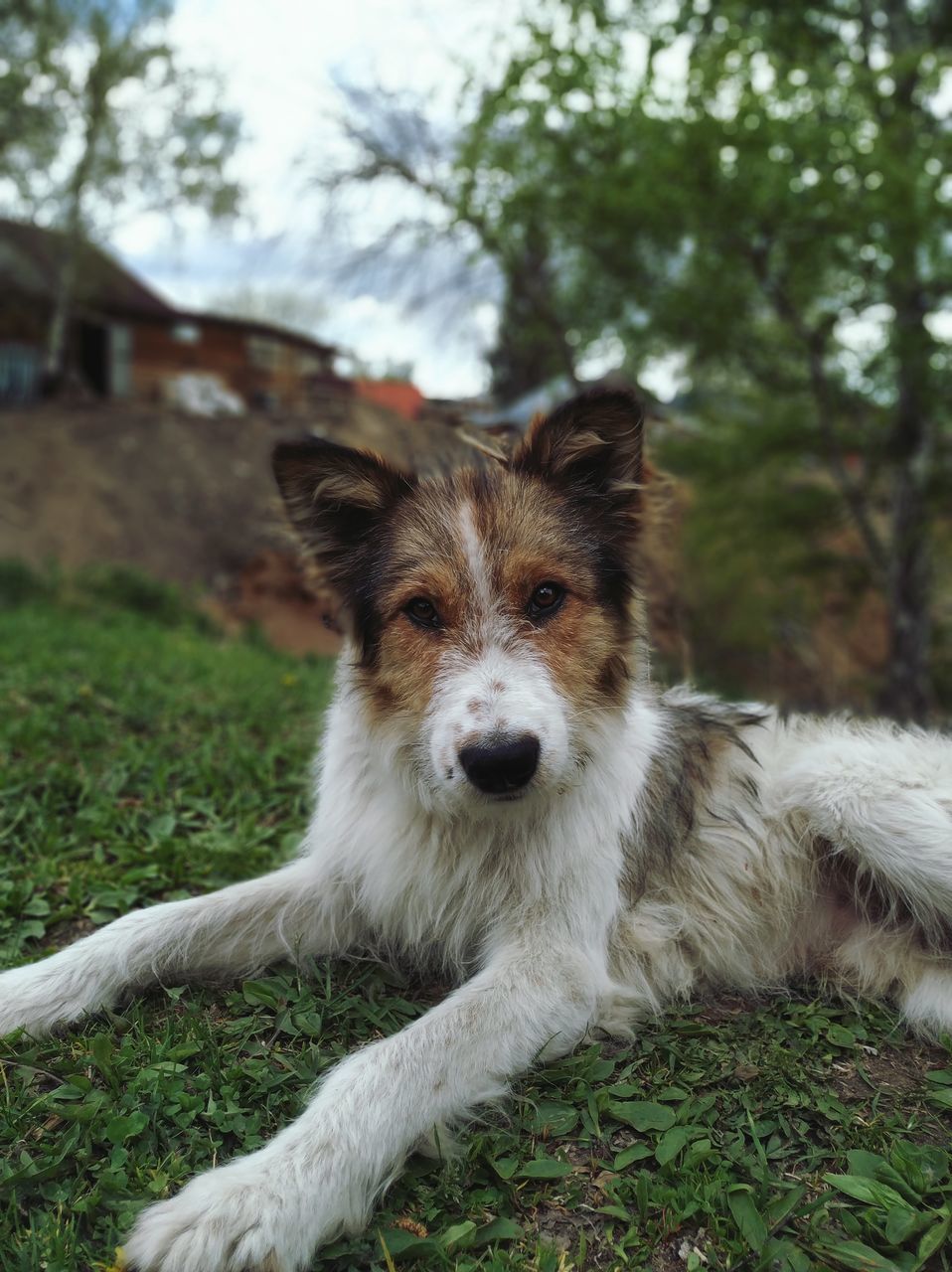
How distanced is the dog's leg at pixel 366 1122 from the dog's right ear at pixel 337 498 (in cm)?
155

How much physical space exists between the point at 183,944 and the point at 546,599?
1752 millimetres

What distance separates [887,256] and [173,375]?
23.5m

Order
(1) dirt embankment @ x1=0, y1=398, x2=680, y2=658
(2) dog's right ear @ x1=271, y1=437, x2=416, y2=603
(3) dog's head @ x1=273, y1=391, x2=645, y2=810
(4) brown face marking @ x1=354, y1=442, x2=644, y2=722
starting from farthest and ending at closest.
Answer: (1) dirt embankment @ x1=0, y1=398, x2=680, y2=658
(2) dog's right ear @ x1=271, y1=437, x2=416, y2=603
(4) brown face marking @ x1=354, y1=442, x2=644, y2=722
(3) dog's head @ x1=273, y1=391, x2=645, y2=810

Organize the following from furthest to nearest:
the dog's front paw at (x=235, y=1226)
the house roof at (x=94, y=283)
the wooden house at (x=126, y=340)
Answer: the house roof at (x=94, y=283) → the wooden house at (x=126, y=340) → the dog's front paw at (x=235, y=1226)

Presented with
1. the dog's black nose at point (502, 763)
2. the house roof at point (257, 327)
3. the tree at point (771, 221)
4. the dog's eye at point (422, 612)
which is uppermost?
the house roof at point (257, 327)

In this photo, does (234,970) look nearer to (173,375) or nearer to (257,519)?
(257,519)

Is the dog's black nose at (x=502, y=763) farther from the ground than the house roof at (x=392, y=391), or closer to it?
closer to it

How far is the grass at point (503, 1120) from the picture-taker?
2404mm

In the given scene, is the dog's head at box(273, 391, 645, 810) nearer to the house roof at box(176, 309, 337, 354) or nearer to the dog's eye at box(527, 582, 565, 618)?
the dog's eye at box(527, 582, 565, 618)

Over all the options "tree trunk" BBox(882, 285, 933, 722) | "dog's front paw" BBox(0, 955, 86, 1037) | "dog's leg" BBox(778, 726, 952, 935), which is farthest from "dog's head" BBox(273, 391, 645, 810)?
"tree trunk" BBox(882, 285, 933, 722)

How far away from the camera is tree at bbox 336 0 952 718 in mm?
10734

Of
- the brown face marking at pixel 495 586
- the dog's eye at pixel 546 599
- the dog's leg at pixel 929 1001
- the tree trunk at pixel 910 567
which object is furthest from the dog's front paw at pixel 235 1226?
the tree trunk at pixel 910 567

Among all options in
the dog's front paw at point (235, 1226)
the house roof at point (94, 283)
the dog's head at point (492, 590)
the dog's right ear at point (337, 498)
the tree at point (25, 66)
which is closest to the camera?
the dog's front paw at point (235, 1226)

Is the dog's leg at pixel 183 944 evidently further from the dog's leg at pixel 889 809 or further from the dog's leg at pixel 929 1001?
the dog's leg at pixel 929 1001
